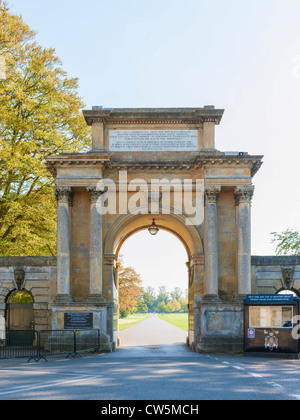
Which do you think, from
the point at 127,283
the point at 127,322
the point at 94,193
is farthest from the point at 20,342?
the point at 127,322

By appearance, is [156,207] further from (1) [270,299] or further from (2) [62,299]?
(1) [270,299]

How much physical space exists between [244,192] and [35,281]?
10.4 meters

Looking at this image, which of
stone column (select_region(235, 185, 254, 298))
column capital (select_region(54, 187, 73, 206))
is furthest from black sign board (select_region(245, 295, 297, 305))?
column capital (select_region(54, 187, 73, 206))

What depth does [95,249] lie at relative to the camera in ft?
73.6

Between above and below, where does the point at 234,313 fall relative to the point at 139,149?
below

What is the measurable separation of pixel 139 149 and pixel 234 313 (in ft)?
27.5

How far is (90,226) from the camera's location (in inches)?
892

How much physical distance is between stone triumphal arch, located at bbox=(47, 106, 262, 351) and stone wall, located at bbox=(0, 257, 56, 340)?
33.5 inches

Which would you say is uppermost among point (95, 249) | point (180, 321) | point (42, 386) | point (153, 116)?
point (153, 116)

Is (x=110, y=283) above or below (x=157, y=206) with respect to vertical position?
below

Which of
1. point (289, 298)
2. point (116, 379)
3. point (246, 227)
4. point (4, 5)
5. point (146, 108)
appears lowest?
point (116, 379)

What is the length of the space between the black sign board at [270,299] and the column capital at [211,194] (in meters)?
4.69
